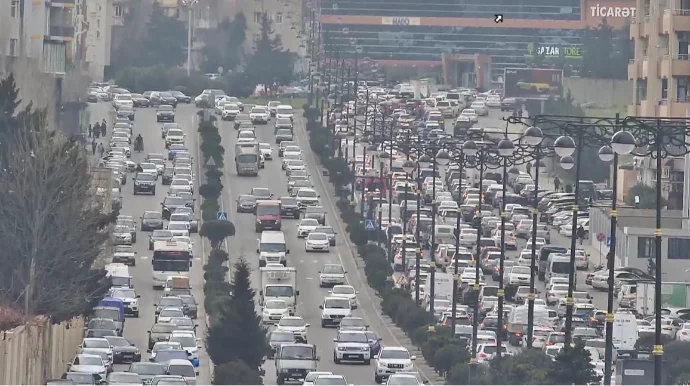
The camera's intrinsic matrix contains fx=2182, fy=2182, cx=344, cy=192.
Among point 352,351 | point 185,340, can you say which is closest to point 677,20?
point 352,351

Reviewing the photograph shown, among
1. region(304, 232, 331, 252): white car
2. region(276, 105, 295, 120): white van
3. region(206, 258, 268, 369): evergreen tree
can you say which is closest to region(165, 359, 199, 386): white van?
region(206, 258, 268, 369): evergreen tree

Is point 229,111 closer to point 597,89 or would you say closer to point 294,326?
point 597,89

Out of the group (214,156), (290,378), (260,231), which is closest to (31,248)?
(290,378)

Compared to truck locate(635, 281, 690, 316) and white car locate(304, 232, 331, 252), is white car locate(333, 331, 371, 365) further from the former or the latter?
white car locate(304, 232, 331, 252)

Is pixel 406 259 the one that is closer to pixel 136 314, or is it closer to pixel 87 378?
pixel 136 314

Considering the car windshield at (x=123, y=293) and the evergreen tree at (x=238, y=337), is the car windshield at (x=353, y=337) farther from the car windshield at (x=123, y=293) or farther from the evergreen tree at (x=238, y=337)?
the car windshield at (x=123, y=293)
